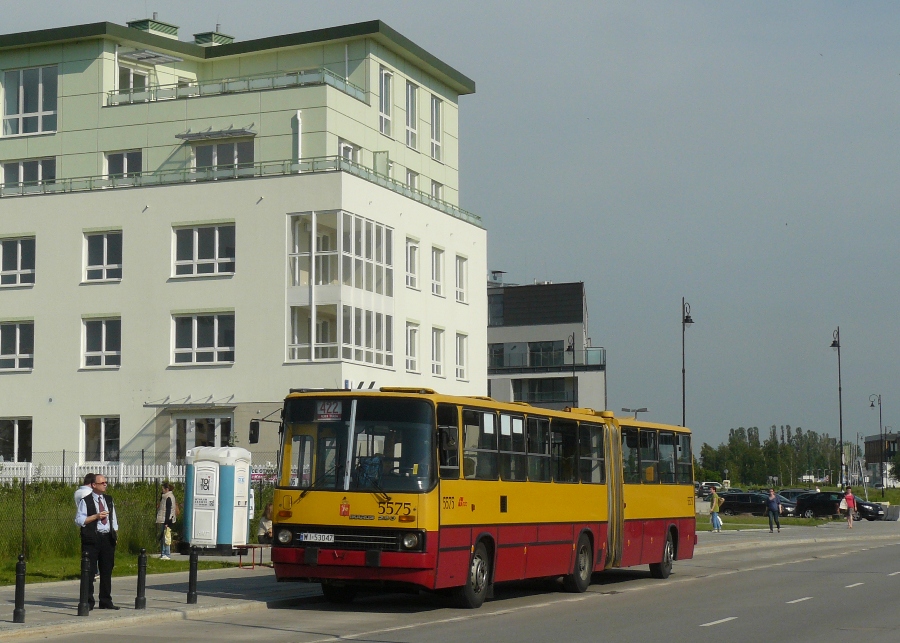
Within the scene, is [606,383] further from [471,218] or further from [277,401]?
[277,401]

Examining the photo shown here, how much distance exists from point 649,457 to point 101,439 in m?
27.7

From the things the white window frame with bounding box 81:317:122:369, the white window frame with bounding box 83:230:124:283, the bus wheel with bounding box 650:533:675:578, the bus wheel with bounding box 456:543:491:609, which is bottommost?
the bus wheel with bounding box 650:533:675:578

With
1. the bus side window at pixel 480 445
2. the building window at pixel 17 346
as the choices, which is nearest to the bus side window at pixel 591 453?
the bus side window at pixel 480 445

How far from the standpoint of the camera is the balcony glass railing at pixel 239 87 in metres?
49.2

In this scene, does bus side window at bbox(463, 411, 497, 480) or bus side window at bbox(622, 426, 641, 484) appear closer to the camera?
bus side window at bbox(463, 411, 497, 480)

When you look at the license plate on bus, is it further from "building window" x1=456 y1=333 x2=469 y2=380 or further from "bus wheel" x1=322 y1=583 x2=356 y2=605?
"building window" x1=456 y1=333 x2=469 y2=380

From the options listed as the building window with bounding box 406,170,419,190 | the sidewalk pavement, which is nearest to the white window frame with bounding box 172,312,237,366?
the building window with bounding box 406,170,419,190

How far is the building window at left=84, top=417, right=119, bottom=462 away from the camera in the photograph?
155ft

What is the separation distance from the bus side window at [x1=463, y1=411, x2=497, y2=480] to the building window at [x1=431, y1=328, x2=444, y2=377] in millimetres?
34273

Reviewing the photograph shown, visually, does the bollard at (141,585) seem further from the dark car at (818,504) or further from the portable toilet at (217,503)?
the dark car at (818,504)

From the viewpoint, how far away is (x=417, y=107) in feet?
184

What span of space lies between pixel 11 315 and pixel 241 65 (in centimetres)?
1423

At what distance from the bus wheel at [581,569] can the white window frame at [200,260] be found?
26.9 meters

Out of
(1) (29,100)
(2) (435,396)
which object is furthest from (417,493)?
(1) (29,100)
